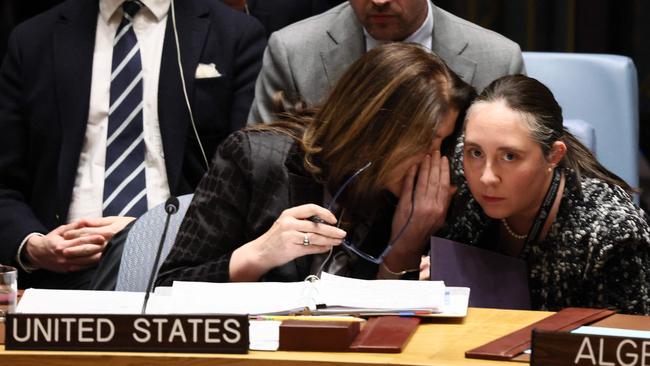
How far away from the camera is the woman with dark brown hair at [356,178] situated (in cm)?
250

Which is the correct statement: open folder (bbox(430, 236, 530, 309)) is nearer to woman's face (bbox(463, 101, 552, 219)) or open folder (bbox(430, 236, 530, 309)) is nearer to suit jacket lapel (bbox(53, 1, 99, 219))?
woman's face (bbox(463, 101, 552, 219))

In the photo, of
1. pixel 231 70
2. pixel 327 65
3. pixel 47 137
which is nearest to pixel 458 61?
pixel 327 65

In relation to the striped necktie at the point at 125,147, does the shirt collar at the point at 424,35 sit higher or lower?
higher

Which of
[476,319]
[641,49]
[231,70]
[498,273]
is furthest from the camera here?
[641,49]

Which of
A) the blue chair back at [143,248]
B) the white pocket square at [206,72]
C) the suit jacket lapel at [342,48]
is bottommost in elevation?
the blue chair back at [143,248]

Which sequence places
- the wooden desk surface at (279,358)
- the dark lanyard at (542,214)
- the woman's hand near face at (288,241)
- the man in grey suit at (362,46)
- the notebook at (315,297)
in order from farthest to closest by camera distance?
the man in grey suit at (362,46), the dark lanyard at (542,214), the woman's hand near face at (288,241), the notebook at (315,297), the wooden desk surface at (279,358)

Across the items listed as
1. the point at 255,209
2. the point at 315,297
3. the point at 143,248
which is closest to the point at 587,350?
the point at 315,297

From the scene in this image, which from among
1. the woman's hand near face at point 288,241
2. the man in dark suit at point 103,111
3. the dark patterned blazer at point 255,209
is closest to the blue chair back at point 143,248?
the dark patterned blazer at point 255,209

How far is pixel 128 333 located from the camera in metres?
1.81

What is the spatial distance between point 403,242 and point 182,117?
94 centimetres

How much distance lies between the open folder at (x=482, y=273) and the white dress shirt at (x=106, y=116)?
111cm

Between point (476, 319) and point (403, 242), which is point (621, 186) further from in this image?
point (476, 319)

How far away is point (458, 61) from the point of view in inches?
123

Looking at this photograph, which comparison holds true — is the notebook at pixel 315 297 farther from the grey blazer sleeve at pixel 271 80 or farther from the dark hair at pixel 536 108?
the grey blazer sleeve at pixel 271 80
